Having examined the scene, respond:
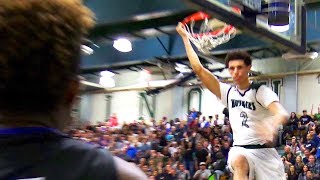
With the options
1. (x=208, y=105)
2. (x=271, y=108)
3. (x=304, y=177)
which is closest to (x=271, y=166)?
(x=271, y=108)

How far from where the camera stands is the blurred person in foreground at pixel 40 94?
4.25 feet

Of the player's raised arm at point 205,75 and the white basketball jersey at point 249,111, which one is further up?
the player's raised arm at point 205,75

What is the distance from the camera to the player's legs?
5859mm

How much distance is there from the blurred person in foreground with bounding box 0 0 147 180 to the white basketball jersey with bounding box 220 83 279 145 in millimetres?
4705

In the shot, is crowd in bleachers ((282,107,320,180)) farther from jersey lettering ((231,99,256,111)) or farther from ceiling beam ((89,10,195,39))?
jersey lettering ((231,99,256,111))

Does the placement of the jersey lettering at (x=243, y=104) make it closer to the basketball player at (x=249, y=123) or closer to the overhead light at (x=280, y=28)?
the basketball player at (x=249, y=123)

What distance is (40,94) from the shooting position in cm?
135

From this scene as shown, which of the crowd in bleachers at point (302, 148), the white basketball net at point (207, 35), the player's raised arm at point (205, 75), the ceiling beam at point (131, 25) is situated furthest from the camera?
the ceiling beam at point (131, 25)

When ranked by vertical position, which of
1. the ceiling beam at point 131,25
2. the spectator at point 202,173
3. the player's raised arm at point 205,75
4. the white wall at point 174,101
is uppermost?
the ceiling beam at point 131,25

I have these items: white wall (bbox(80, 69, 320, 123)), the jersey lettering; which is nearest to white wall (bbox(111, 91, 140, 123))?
white wall (bbox(80, 69, 320, 123))

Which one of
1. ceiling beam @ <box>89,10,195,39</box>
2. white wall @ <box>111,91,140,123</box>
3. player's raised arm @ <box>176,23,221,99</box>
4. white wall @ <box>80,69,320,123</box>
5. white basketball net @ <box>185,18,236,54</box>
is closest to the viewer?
player's raised arm @ <box>176,23,221,99</box>

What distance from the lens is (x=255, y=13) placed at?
7.84 metres

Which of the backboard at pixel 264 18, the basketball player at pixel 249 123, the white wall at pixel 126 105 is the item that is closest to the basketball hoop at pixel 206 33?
the backboard at pixel 264 18

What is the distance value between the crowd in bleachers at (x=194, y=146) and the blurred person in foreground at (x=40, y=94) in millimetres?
14533
